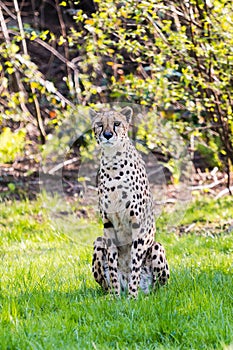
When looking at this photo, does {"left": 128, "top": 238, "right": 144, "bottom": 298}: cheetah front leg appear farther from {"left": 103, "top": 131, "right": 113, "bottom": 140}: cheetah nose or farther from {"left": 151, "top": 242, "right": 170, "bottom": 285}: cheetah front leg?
{"left": 103, "top": 131, "right": 113, "bottom": 140}: cheetah nose

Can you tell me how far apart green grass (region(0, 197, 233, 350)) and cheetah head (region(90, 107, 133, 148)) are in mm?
966

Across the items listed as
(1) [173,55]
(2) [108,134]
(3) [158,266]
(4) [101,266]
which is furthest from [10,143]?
(2) [108,134]

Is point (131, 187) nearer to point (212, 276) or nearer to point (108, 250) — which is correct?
point (108, 250)

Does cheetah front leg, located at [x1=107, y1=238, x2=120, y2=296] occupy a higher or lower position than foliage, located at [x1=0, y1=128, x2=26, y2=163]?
higher

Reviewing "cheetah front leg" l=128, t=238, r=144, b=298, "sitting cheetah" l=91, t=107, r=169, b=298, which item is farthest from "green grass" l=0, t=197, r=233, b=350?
"sitting cheetah" l=91, t=107, r=169, b=298

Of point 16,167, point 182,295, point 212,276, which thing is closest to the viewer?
point 182,295

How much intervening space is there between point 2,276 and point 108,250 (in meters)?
1.02

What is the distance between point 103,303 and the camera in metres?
4.20

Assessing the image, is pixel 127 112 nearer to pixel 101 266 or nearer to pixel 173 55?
pixel 101 266

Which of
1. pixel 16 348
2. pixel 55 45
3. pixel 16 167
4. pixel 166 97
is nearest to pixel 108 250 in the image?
pixel 16 348

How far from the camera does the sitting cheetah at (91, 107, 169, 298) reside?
171 inches

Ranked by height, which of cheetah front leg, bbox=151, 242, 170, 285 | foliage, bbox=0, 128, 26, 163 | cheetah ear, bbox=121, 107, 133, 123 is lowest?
foliage, bbox=0, 128, 26, 163

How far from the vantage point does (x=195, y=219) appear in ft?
27.0

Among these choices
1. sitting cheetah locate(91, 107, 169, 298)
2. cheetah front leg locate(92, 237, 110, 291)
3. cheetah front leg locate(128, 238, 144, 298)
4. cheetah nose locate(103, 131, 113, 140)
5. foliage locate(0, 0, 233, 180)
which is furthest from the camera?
foliage locate(0, 0, 233, 180)
